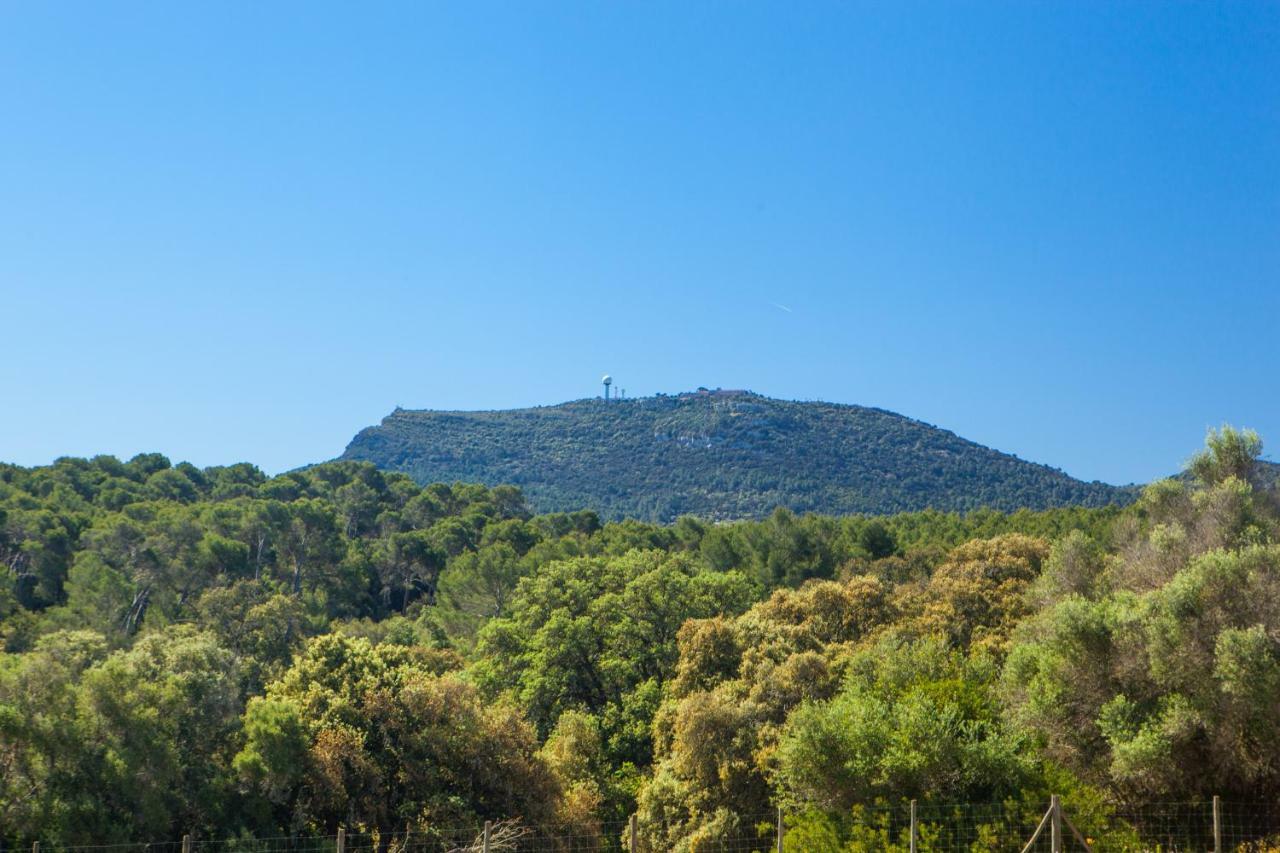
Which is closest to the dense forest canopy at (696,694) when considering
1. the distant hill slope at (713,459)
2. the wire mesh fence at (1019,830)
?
A: the wire mesh fence at (1019,830)

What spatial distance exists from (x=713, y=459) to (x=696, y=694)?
105 m

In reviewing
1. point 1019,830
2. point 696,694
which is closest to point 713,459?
point 696,694

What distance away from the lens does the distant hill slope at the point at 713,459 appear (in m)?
122

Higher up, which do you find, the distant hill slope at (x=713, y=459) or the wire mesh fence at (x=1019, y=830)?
the distant hill slope at (x=713, y=459)

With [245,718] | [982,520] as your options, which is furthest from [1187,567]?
[982,520]

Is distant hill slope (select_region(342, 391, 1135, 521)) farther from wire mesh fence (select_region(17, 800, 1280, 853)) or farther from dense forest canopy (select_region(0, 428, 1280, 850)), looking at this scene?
wire mesh fence (select_region(17, 800, 1280, 853))

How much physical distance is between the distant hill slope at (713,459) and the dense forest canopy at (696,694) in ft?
210

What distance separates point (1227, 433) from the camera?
97.2 feet

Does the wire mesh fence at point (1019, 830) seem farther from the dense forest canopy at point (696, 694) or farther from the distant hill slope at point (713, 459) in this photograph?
the distant hill slope at point (713, 459)

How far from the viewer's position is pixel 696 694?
3353cm

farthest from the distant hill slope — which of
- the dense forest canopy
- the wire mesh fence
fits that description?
the wire mesh fence

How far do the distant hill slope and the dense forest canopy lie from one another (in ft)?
210

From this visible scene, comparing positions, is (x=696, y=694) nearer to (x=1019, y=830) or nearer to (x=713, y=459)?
(x=1019, y=830)

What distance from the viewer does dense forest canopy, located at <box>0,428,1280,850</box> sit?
2203 cm
